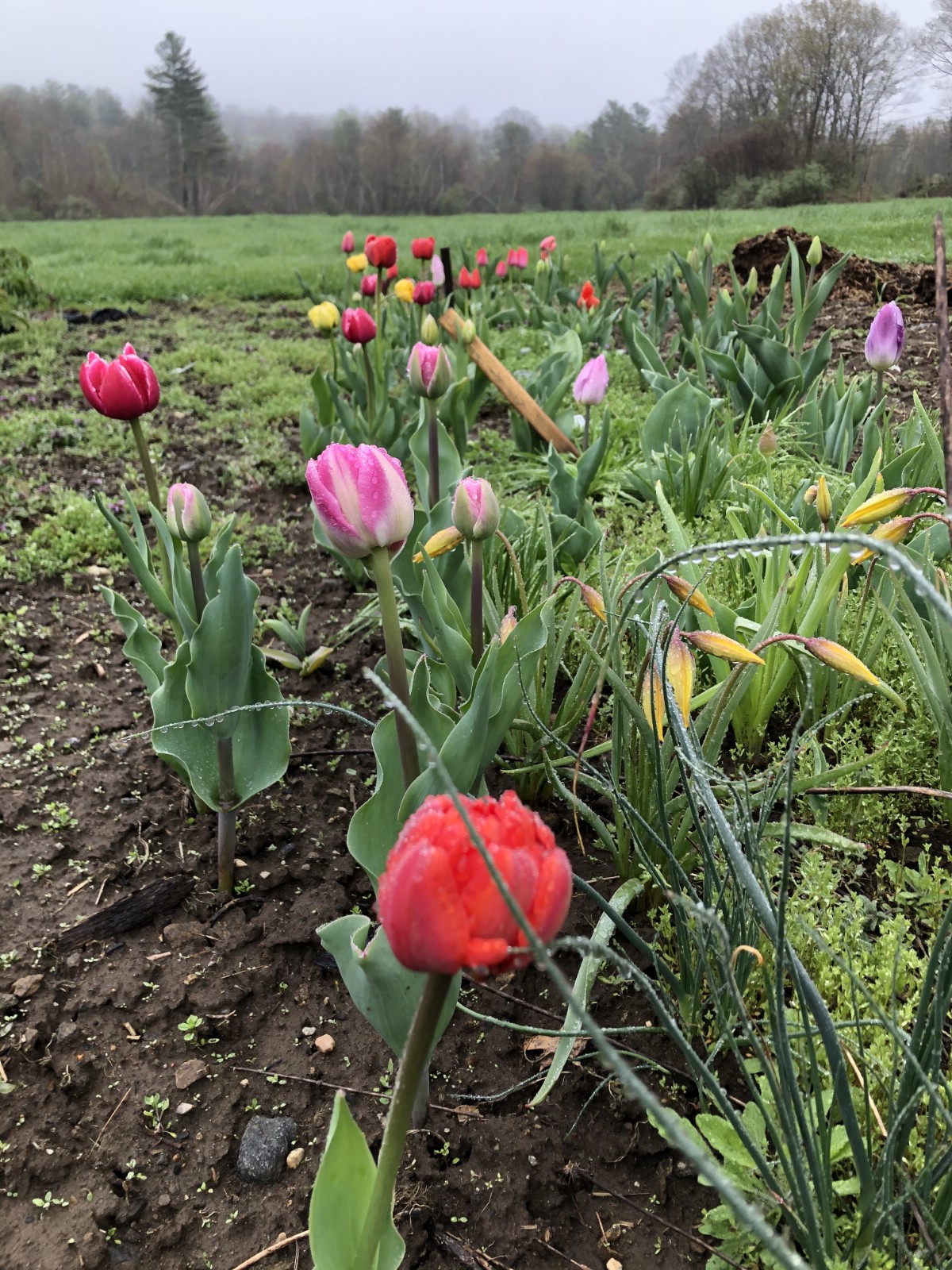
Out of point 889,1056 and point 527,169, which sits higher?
point 527,169

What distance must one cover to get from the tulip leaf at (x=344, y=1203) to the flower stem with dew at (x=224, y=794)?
78 centimetres

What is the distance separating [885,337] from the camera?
2227 mm

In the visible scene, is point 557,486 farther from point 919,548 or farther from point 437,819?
point 437,819

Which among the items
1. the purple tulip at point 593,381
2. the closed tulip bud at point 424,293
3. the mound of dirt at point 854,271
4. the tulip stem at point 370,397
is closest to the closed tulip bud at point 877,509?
the purple tulip at point 593,381

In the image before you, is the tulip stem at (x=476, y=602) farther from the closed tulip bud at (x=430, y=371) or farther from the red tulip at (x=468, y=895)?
the red tulip at (x=468, y=895)

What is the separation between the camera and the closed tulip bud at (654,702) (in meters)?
1.09

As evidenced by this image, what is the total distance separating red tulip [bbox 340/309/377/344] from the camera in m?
2.73

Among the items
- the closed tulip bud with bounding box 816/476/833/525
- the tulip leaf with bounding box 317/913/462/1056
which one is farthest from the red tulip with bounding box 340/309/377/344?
the tulip leaf with bounding box 317/913/462/1056

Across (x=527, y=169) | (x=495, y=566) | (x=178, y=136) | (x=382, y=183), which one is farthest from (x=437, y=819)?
(x=178, y=136)

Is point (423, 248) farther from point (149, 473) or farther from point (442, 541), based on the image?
point (442, 541)

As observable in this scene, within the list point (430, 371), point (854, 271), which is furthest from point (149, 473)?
point (854, 271)

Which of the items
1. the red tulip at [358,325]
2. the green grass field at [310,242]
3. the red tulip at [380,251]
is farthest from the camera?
the green grass field at [310,242]

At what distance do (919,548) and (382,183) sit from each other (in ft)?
109

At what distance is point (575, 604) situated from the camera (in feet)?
5.48
